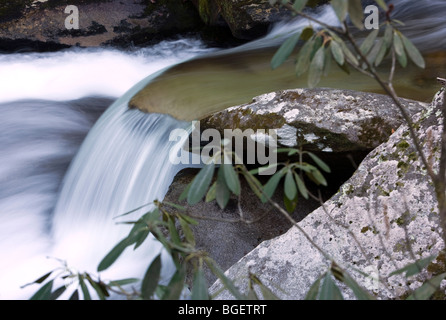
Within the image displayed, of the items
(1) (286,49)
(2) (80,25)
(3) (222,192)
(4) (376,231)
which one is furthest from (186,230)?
(2) (80,25)

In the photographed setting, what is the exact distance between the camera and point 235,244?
10.2 feet

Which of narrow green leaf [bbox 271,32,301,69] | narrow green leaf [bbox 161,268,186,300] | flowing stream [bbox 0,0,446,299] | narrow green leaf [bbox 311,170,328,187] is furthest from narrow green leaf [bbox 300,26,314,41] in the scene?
flowing stream [bbox 0,0,446,299]

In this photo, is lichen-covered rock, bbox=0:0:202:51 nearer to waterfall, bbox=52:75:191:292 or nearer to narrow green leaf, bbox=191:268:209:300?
waterfall, bbox=52:75:191:292

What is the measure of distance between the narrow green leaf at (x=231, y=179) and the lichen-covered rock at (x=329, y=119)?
1.67 metres

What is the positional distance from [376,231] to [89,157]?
9.44 ft

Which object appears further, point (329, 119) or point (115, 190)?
point (115, 190)

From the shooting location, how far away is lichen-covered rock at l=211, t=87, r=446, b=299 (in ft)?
5.58

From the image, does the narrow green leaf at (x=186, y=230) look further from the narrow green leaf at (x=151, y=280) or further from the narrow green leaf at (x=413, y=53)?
the narrow green leaf at (x=413, y=53)

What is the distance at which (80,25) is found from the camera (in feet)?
21.0

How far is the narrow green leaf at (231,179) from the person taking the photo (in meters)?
1.09

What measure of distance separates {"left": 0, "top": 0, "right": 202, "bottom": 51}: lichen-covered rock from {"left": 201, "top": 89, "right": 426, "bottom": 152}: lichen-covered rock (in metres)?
3.93

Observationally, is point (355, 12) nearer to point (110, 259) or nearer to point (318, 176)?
point (318, 176)

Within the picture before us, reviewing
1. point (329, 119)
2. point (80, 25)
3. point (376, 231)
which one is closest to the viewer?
point (376, 231)

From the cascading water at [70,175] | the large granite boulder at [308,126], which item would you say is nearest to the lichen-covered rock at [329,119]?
the large granite boulder at [308,126]
